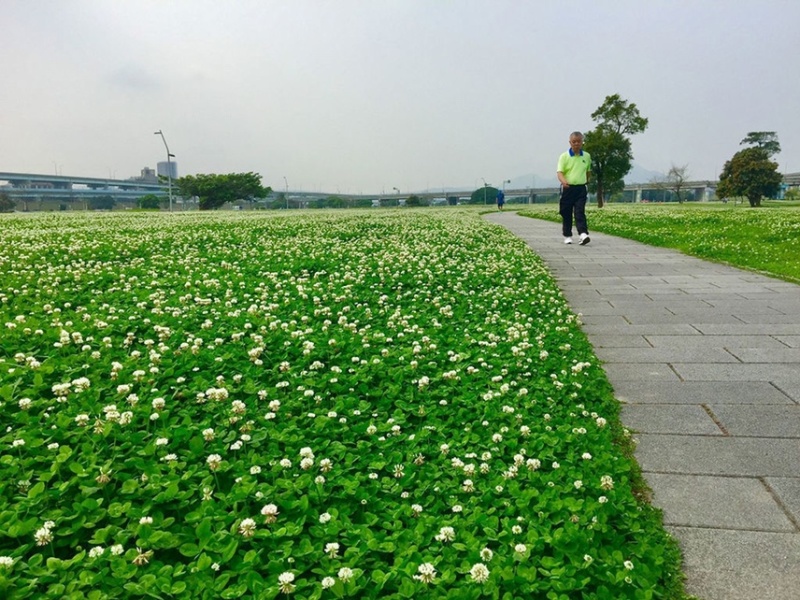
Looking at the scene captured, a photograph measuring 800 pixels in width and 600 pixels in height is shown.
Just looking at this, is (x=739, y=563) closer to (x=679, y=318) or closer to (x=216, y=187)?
(x=679, y=318)

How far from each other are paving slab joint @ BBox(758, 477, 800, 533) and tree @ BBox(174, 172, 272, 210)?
105 meters

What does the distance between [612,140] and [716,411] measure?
6174 cm

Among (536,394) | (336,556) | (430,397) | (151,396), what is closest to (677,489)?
(536,394)

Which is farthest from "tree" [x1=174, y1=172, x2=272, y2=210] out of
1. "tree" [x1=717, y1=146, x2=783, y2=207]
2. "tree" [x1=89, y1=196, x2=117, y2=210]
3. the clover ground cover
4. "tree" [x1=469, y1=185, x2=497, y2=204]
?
the clover ground cover

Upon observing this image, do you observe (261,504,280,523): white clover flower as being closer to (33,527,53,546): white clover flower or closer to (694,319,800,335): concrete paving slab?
(33,527,53,546): white clover flower

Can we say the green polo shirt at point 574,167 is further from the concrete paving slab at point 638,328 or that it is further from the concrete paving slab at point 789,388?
the concrete paving slab at point 789,388

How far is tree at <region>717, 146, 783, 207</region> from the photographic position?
2766 inches

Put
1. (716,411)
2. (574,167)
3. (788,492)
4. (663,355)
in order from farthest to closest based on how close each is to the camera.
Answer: (574,167) → (663,355) → (716,411) → (788,492)

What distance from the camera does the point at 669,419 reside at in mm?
4457

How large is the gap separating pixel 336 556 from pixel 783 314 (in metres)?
8.00

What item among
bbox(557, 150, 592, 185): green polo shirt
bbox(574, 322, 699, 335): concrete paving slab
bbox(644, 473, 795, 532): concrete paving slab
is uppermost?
bbox(557, 150, 592, 185): green polo shirt

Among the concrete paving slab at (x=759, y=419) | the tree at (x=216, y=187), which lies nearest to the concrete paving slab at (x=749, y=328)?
the concrete paving slab at (x=759, y=419)

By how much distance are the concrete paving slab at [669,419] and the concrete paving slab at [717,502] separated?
0.72 meters

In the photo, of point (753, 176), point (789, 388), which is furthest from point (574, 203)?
point (753, 176)
